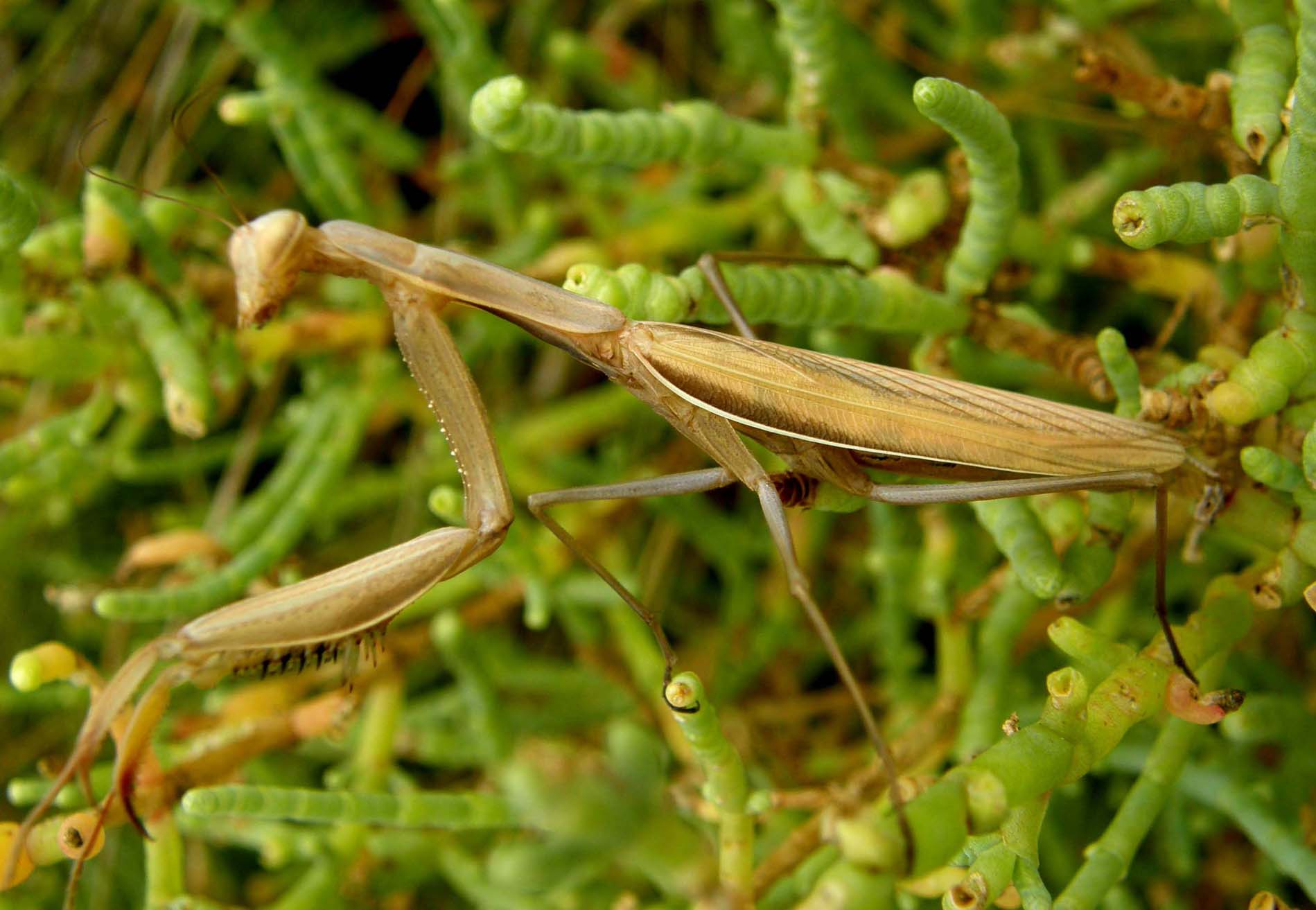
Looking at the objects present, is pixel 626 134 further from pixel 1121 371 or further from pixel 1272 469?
pixel 1272 469

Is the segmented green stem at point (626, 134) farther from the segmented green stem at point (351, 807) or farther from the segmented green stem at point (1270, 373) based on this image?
the segmented green stem at point (351, 807)

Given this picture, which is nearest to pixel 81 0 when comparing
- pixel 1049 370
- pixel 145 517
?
pixel 145 517

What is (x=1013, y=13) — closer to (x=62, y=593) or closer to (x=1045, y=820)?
(x=1045, y=820)

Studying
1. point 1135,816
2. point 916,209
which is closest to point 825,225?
point 916,209

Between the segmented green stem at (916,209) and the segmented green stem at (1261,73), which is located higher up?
the segmented green stem at (1261,73)

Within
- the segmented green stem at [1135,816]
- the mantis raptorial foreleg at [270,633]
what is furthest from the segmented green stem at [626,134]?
the segmented green stem at [1135,816]

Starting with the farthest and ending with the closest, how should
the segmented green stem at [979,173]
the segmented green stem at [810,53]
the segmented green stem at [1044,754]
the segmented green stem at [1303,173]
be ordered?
1. the segmented green stem at [810,53]
2. the segmented green stem at [979,173]
3. the segmented green stem at [1303,173]
4. the segmented green stem at [1044,754]

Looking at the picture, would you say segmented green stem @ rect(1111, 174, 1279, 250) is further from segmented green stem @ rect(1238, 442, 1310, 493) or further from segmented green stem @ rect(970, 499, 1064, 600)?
segmented green stem @ rect(970, 499, 1064, 600)
